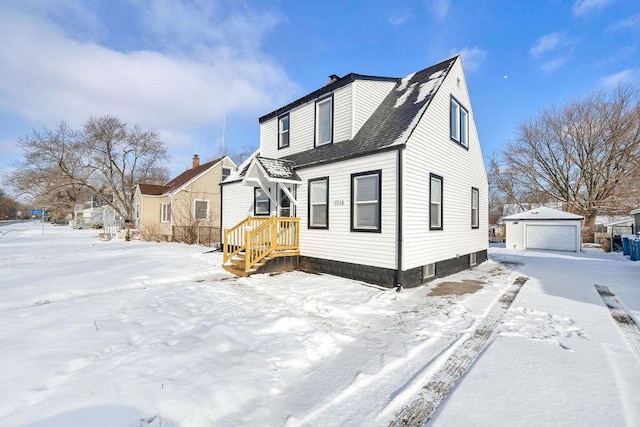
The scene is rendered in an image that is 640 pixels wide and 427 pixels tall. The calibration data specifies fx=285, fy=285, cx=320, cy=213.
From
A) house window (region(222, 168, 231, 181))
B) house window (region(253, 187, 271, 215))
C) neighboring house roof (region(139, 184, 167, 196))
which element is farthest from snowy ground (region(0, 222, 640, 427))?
neighboring house roof (region(139, 184, 167, 196))

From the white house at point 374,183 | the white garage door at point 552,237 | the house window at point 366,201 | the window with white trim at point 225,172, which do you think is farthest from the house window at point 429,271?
the window with white trim at point 225,172

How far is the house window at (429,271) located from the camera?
7938 millimetres

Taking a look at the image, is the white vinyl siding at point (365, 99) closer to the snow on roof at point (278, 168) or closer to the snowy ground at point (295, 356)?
the snow on roof at point (278, 168)

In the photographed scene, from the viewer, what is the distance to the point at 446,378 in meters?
3.05

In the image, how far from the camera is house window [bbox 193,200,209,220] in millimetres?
20794

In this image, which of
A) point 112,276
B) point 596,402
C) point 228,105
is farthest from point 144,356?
point 228,105

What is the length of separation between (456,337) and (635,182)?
3131 centimetres

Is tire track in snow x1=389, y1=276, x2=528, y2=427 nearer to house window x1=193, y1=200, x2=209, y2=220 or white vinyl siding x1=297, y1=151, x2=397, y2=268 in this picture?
white vinyl siding x1=297, y1=151, x2=397, y2=268

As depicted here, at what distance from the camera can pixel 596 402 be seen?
2.61m

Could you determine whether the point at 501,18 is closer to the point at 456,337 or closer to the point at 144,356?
the point at 456,337

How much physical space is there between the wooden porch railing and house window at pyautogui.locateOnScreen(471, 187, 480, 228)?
6865mm

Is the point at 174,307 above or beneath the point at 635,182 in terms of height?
beneath

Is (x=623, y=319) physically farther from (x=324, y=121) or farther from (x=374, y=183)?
(x=324, y=121)

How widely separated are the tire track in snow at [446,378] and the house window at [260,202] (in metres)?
8.10
